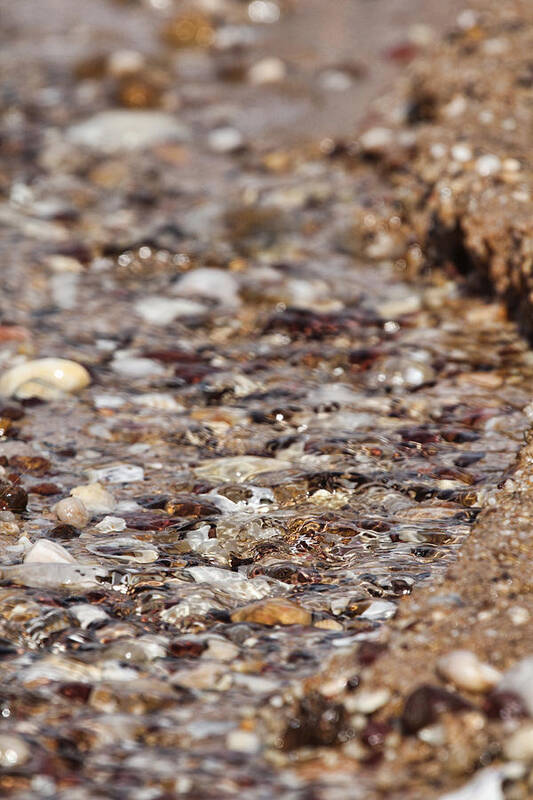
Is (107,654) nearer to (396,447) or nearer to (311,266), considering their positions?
(396,447)

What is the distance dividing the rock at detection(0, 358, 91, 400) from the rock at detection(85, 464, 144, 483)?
1.34 ft

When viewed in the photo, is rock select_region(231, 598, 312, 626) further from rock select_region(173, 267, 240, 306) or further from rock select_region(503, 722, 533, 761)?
rock select_region(173, 267, 240, 306)

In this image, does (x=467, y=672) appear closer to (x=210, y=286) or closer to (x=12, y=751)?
(x=12, y=751)

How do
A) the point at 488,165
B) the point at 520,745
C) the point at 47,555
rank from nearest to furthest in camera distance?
the point at 520,745
the point at 47,555
the point at 488,165

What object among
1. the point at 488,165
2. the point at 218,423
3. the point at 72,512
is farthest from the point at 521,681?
the point at 488,165

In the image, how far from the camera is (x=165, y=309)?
350cm

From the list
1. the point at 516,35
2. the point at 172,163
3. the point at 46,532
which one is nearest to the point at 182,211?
the point at 172,163

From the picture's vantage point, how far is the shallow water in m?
1.76

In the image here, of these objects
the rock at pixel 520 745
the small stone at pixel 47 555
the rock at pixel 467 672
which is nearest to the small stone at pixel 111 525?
the small stone at pixel 47 555

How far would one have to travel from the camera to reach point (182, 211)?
4199mm

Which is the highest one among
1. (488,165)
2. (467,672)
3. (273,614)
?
(488,165)

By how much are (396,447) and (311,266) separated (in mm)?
1236

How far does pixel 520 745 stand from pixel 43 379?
185 cm

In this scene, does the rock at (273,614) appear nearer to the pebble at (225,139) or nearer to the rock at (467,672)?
the rock at (467,672)
